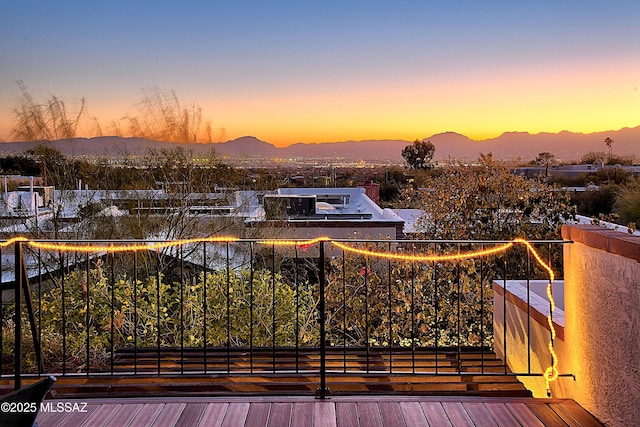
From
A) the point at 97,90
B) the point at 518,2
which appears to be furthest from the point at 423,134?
the point at 97,90

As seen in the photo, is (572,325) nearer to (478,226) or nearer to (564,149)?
(478,226)

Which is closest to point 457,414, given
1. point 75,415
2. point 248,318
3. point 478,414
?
point 478,414

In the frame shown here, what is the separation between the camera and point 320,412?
3338 millimetres

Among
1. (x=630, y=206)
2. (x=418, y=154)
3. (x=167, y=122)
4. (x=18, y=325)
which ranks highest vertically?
(x=167, y=122)

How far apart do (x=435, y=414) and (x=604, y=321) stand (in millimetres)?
1067

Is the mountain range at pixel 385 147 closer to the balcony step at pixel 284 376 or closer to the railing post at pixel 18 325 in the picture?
the balcony step at pixel 284 376

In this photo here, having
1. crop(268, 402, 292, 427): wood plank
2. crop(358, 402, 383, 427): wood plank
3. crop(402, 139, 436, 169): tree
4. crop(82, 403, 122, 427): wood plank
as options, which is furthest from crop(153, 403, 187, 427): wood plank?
crop(402, 139, 436, 169): tree

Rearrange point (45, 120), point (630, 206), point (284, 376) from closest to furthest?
point (284, 376)
point (630, 206)
point (45, 120)

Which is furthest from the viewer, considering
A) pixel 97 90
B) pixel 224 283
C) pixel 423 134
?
pixel 423 134

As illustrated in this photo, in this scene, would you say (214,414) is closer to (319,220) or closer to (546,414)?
(546,414)

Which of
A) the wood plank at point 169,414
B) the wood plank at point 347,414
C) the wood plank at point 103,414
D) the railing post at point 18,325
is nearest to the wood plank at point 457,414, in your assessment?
the wood plank at point 347,414

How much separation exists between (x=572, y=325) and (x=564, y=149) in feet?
52.2

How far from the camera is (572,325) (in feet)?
11.6

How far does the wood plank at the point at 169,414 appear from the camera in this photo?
318 centimetres
